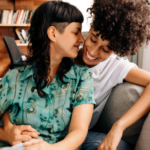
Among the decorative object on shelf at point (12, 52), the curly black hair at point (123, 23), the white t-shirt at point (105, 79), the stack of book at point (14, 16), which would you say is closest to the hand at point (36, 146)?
the white t-shirt at point (105, 79)

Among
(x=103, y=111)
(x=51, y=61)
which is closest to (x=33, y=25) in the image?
(x=51, y=61)

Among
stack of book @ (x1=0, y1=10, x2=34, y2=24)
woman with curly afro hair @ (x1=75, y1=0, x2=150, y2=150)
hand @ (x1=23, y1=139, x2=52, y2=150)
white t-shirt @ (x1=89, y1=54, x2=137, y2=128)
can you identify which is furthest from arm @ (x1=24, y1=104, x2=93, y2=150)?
stack of book @ (x1=0, y1=10, x2=34, y2=24)

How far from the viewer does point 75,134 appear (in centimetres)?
84

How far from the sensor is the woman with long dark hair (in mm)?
934

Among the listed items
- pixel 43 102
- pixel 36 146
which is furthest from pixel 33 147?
pixel 43 102

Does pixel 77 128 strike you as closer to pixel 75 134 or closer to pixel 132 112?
pixel 75 134

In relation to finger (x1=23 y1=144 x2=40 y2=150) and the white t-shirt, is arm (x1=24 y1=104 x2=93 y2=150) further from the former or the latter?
the white t-shirt

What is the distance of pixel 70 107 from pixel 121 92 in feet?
1.09

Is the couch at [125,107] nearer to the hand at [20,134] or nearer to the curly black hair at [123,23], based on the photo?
the curly black hair at [123,23]

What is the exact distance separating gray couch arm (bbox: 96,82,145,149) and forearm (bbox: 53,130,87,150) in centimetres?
31

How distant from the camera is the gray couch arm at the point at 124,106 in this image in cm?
105

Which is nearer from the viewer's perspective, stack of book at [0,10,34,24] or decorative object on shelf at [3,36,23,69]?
decorative object on shelf at [3,36,23,69]

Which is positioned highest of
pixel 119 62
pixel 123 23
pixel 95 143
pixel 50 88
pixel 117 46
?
pixel 123 23

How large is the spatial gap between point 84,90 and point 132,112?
0.27 meters
